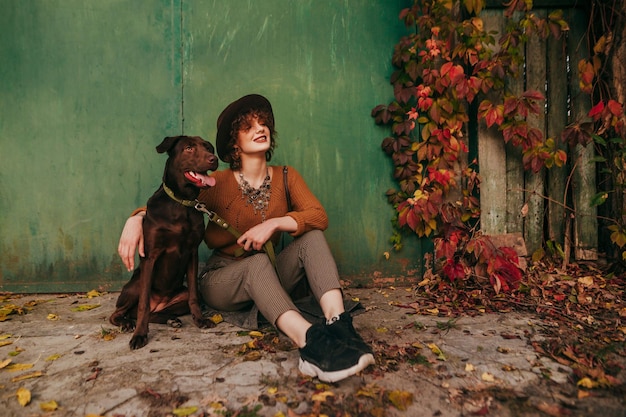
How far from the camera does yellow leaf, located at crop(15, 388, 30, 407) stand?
1793 millimetres

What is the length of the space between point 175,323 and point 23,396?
3.22ft

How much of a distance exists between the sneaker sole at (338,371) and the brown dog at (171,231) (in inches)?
38.6

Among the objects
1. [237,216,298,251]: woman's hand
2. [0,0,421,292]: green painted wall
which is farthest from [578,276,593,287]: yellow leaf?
[237,216,298,251]: woman's hand

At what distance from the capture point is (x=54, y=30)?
3482 millimetres

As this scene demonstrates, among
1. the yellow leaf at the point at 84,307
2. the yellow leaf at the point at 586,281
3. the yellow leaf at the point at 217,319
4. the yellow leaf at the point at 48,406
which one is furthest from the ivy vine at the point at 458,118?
the yellow leaf at the point at 48,406

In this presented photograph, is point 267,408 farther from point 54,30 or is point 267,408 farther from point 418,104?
point 54,30

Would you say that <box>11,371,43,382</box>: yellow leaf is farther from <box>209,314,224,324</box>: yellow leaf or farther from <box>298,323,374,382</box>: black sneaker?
<box>298,323,374,382</box>: black sneaker

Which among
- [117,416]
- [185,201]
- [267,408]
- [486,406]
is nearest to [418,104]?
[185,201]

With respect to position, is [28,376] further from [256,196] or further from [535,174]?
[535,174]

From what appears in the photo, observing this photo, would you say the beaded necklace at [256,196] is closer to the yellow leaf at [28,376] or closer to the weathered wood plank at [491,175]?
the yellow leaf at [28,376]

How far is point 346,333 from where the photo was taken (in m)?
2.04

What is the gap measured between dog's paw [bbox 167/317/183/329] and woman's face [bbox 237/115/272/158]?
1.18 meters

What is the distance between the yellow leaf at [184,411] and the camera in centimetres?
170

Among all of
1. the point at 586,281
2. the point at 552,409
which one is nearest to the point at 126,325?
the point at 552,409
